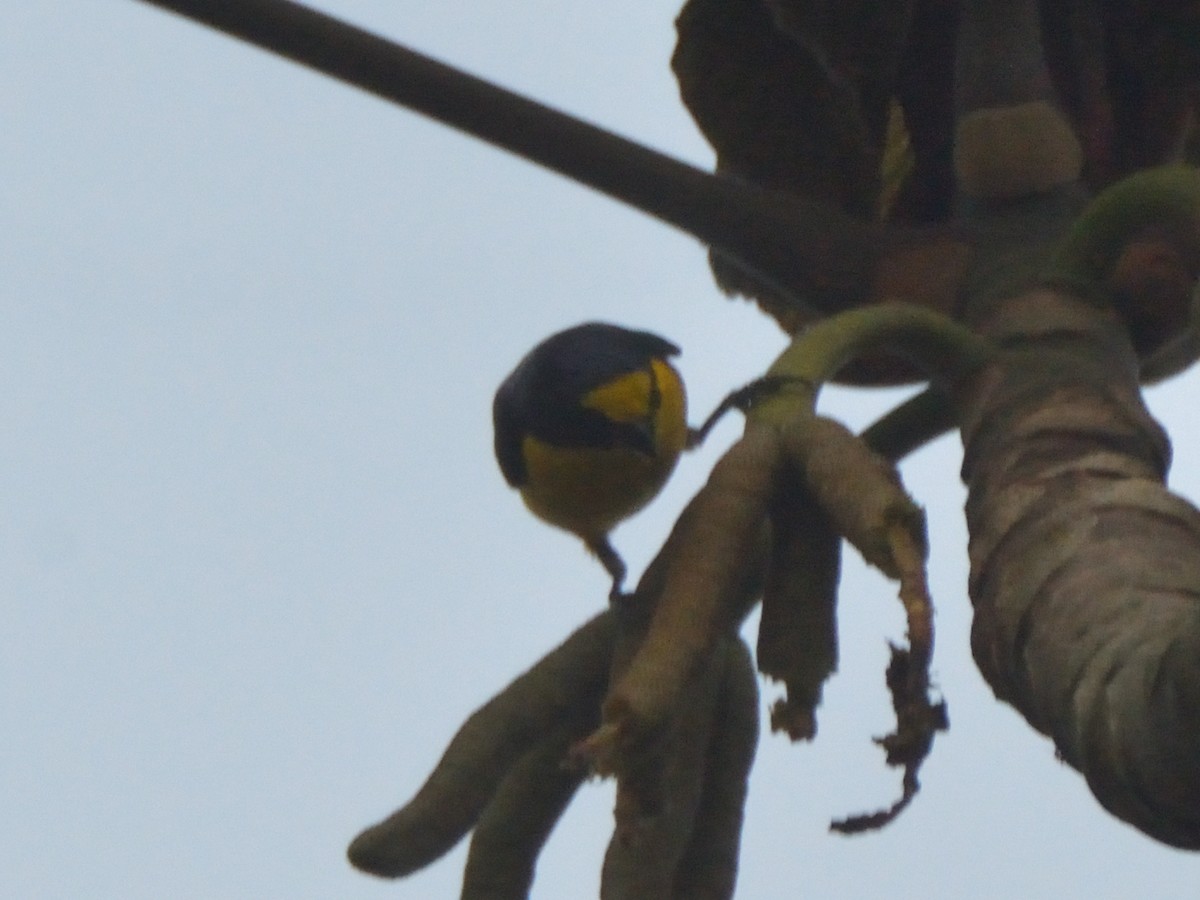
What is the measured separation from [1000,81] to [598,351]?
47 centimetres

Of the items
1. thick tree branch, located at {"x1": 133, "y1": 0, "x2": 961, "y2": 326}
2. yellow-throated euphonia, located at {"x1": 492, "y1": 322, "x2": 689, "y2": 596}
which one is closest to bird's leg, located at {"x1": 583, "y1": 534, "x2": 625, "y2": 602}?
yellow-throated euphonia, located at {"x1": 492, "y1": 322, "x2": 689, "y2": 596}

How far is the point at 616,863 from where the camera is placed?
1.15 meters

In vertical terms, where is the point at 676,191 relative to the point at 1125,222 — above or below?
above

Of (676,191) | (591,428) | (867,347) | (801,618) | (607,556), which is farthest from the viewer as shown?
(607,556)

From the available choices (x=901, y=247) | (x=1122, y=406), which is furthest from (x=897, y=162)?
(x=1122, y=406)

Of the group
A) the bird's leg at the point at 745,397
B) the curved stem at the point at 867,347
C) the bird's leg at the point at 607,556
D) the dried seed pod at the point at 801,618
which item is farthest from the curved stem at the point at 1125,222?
the bird's leg at the point at 607,556

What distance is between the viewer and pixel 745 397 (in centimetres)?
142

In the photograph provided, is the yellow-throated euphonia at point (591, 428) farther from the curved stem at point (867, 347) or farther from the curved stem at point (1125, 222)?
the curved stem at point (1125, 222)

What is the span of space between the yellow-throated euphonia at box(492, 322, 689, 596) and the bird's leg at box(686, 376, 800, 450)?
145 mm

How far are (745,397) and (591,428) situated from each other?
0.41 meters

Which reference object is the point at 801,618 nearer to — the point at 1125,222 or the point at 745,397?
the point at 745,397

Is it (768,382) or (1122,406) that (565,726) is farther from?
(1122,406)

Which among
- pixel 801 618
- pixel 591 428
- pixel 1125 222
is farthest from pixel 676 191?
pixel 801 618

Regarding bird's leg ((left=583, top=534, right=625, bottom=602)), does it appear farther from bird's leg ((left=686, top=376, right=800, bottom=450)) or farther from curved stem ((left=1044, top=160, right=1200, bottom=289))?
curved stem ((left=1044, top=160, right=1200, bottom=289))
